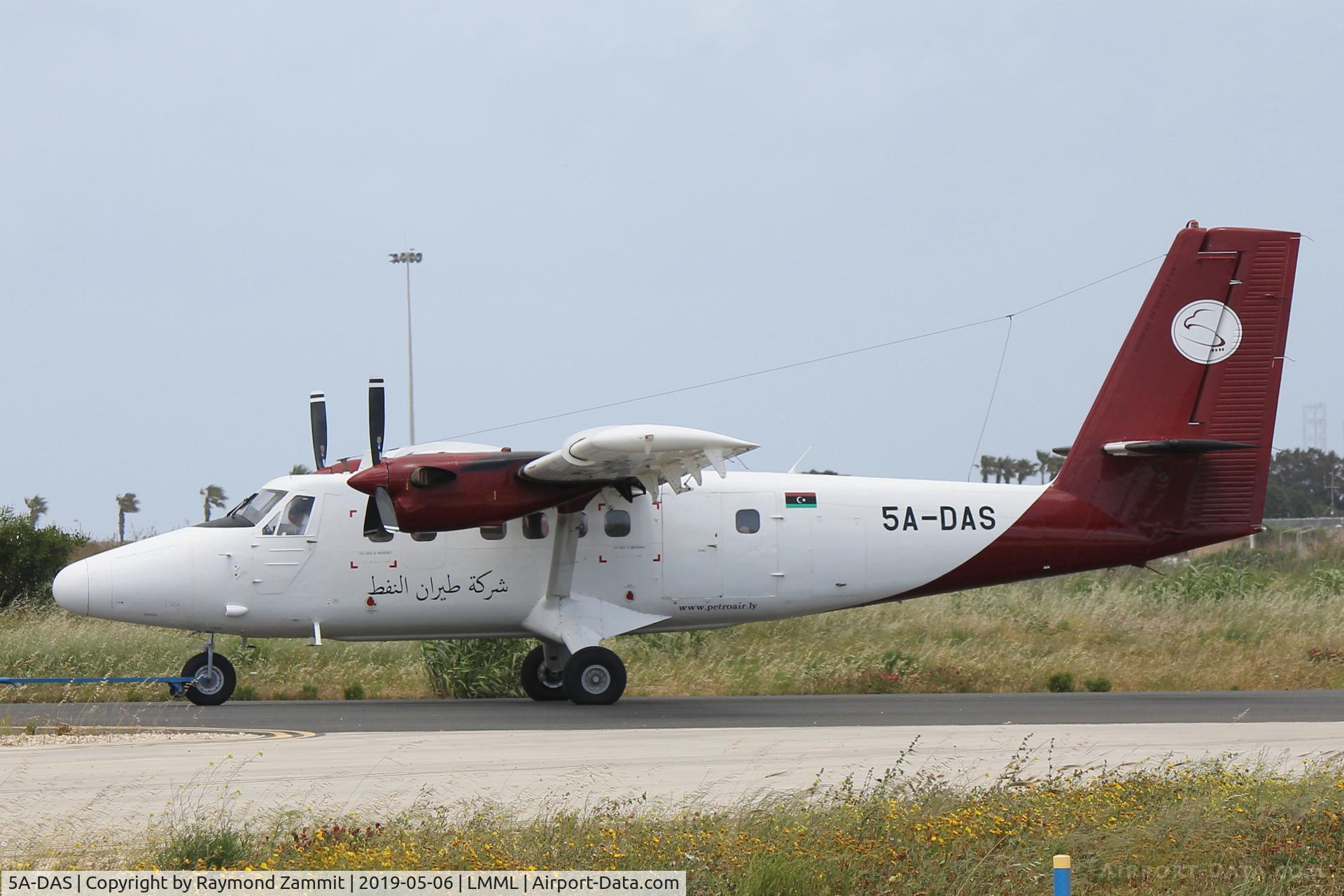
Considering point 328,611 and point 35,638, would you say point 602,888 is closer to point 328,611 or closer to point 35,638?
point 328,611

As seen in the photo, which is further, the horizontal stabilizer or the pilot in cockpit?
the horizontal stabilizer

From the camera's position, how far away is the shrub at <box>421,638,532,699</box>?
19938 millimetres

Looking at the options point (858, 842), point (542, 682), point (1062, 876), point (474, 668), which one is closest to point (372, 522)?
point (542, 682)

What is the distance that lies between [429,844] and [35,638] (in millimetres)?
16246

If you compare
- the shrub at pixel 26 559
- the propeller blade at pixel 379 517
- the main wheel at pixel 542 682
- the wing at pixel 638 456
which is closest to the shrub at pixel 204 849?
the wing at pixel 638 456

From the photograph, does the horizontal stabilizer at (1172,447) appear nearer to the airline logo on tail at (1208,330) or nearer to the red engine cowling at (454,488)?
the airline logo on tail at (1208,330)

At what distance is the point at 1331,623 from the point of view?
25.4 metres

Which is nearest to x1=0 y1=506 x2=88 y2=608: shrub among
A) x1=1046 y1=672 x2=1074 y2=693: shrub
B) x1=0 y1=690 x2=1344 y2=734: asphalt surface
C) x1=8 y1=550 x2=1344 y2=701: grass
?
x1=8 y1=550 x2=1344 y2=701: grass

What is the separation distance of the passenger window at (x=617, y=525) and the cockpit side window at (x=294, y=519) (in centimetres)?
357

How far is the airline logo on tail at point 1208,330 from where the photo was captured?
60.7ft

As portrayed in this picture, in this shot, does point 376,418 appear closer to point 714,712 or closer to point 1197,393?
point 714,712

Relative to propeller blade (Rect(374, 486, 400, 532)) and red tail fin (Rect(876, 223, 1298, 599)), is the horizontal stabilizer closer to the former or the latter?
red tail fin (Rect(876, 223, 1298, 599))

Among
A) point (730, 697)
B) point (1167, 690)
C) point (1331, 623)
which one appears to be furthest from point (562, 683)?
point (1331, 623)

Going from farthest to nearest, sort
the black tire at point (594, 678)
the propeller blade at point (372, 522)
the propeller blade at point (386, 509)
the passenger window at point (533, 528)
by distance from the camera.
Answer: the passenger window at point (533, 528) < the black tire at point (594, 678) < the propeller blade at point (372, 522) < the propeller blade at point (386, 509)
